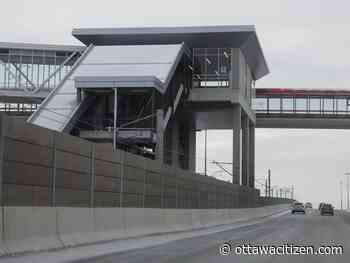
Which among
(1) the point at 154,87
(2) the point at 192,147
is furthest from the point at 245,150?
(1) the point at 154,87

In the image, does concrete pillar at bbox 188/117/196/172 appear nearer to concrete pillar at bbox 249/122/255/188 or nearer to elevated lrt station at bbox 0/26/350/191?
elevated lrt station at bbox 0/26/350/191

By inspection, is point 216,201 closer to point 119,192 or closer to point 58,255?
point 119,192

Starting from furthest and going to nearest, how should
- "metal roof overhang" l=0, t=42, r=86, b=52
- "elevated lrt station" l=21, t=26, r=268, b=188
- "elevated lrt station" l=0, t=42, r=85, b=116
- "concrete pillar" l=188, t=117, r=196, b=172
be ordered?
1. "concrete pillar" l=188, t=117, r=196, b=172
2. "metal roof overhang" l=0, t=42, r=86, b=52
3. "elevated lrt station" l=0, t=42, r=85, b=116
4. "elevated lrt station" l=21, t=26, r=268, b=188

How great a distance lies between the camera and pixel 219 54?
7675cm

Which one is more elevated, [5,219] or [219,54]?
[219,54]

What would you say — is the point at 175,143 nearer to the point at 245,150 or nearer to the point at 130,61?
the point at 245,150

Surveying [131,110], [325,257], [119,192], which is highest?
[131,110]

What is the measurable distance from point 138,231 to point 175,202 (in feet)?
32.7

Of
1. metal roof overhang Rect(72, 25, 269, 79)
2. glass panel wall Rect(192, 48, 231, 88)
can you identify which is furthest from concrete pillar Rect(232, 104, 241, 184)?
metal roof overhang Rect(72, 25, 269, 79)

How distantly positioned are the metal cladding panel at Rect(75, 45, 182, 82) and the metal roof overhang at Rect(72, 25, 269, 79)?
4.11 ft

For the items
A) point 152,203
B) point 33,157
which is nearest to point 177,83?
point 152,203

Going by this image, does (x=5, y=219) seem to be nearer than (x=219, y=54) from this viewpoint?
Yes

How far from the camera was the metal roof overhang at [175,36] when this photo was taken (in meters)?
72.6

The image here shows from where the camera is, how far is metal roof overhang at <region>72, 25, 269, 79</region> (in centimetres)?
7256
